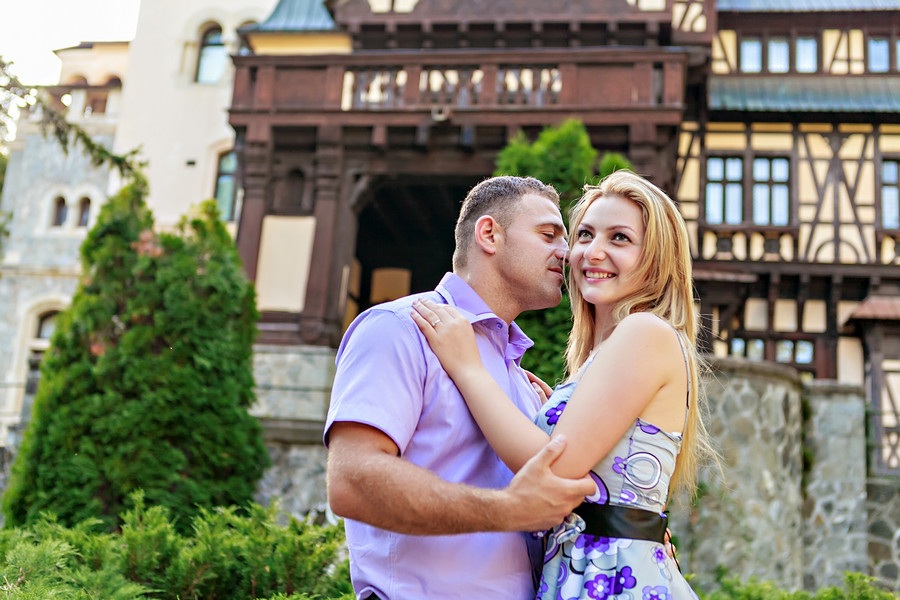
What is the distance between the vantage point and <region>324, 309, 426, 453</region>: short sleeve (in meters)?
2.59

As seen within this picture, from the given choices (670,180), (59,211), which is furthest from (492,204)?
(59,211)

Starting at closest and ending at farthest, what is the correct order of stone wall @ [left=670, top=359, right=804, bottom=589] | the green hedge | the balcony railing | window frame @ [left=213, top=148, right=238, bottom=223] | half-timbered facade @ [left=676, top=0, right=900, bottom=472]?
1. the green hedge
2. stone wall @ [left=670, top=359, right=804, bottom=589]
3. the balcony railing
4. half-timbered facade @ [left=676, top=0, right=900, bottom=472]
5. window frame @ [left=213, top=148, right=238, bottom=223]

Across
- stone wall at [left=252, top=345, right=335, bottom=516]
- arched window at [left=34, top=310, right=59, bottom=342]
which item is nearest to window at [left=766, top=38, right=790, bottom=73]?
stone wall at [left=252, top=345, right=335, bottom=516]

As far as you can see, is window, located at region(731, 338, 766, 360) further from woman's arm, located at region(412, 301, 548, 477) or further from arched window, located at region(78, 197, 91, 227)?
arched window, located at region(78, 197, 91, 227)

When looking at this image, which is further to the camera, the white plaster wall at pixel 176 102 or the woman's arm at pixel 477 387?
the white plaster wall at pixel 176 102

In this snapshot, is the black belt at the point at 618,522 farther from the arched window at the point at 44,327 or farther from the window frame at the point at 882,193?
the arched window at the point at 44,327

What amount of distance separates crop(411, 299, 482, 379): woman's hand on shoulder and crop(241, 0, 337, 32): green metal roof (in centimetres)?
1604

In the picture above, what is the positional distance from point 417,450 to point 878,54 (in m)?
19.4

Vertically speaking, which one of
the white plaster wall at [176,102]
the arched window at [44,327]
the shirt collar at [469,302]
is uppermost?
the white plaster wall at [176,102]

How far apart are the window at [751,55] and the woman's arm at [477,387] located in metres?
18.1

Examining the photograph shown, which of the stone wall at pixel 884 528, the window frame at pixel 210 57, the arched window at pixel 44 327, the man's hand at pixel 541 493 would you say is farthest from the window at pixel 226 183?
the man's hand at pixel 541 493

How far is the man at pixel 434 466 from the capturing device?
250 centimetres

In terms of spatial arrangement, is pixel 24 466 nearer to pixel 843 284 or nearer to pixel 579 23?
pixel 579 23

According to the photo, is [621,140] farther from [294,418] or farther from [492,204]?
[492,204]
